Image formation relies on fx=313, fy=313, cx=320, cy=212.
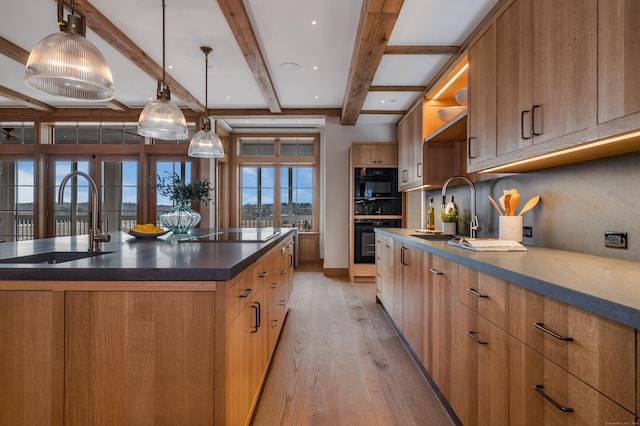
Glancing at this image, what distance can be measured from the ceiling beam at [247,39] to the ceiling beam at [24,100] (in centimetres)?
394

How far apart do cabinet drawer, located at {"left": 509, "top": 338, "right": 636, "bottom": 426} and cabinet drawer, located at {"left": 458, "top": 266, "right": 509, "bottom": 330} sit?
4.8 inches

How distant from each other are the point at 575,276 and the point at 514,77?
4.04 feet

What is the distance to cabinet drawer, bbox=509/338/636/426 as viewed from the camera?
2.53ft

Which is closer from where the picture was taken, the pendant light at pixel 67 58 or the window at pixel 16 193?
the pendant light at pixel 67 58

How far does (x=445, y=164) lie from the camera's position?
363cm

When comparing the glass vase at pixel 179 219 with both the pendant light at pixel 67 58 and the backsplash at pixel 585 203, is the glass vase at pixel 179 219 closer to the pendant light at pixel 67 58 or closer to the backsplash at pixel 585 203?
the pendant light at pixel 67 58

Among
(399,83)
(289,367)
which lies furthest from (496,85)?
(289,367)

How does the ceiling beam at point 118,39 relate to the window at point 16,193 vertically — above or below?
above

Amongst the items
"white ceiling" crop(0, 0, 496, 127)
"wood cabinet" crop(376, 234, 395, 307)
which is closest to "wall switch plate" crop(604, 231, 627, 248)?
"wood cabinet" crop(376, 234, 395, 307)

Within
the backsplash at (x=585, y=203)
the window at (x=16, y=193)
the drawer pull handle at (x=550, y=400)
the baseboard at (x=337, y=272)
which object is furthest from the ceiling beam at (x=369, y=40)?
the window at (x=16, y=193)

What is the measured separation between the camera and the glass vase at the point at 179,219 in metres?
2.66

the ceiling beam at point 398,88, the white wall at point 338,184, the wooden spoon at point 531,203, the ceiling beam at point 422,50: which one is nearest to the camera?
the wooden spoon at point 531,203

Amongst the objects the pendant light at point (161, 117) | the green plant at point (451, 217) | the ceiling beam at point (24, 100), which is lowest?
the green plant at point (451, 217)

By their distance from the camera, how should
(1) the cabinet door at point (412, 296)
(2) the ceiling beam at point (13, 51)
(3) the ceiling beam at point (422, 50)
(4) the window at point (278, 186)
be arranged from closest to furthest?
(1) the cabinet door at point (412, 296), (3) the ceiling beam at point (422, 50), (2) the ceiling beam at point (13, 51), (4) the window at point (278, 186)
